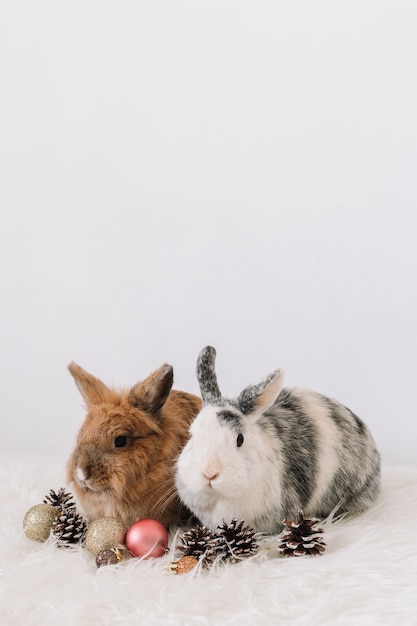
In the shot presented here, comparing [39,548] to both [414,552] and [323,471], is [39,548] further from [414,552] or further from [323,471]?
[414,552]

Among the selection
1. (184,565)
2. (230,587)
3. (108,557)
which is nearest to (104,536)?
(108,557)

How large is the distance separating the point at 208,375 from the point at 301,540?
325 mm

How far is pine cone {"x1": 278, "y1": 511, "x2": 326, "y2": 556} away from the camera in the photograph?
129 cm

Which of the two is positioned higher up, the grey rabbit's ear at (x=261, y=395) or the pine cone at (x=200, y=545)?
the grey rabbit's ear at (x=261, y=395)

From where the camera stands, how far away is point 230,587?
1175 millimetres

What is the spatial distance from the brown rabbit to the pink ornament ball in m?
0.07

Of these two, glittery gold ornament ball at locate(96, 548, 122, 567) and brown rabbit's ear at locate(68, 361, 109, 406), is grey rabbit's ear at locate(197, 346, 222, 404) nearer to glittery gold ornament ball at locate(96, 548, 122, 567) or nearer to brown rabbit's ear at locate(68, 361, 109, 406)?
brown rabbit's ear at locate(68, 361, 109, 406)

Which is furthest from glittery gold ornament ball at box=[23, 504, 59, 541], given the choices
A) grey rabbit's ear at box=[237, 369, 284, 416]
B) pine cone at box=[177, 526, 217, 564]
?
grey rabbit's ear at box=[237, 369, 284, 416]

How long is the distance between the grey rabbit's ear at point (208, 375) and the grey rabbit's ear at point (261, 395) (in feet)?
0.17

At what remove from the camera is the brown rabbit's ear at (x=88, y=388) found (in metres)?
1.50

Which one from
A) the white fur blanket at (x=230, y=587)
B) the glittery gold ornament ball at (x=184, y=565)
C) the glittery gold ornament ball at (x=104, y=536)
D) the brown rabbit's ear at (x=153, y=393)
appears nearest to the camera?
the white fur blanket at (x=230, y=587)

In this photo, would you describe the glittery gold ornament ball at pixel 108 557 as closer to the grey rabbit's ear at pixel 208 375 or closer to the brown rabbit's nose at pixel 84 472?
the brown rabbit's nose at pixel 84 472

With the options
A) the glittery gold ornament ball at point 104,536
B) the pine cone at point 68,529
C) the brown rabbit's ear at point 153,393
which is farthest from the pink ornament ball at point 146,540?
the brown rabbit's ear at point 153,393

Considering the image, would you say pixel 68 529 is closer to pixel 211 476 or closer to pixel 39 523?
pixel 39 523
